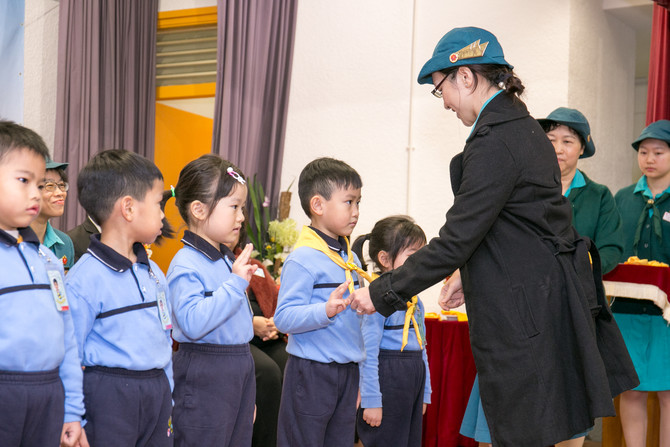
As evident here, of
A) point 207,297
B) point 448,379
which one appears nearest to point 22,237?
point 207,297

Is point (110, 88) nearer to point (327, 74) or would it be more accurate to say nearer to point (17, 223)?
point (327, 74)

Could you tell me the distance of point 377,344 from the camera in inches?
110

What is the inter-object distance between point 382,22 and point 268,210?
1689mm

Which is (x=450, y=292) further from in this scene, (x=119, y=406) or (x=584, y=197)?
(x=584, y=197)

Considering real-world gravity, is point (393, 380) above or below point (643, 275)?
below

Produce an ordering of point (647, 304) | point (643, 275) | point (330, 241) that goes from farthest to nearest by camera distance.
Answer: point (647, 304)
point (643, 275)
point (330, 241)

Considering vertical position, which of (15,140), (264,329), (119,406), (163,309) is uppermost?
(15,140)

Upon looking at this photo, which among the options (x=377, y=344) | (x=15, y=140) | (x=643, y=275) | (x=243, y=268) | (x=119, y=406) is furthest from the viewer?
(x=643, y=275)

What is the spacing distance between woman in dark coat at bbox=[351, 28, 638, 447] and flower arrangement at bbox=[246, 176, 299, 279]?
9.39 feet

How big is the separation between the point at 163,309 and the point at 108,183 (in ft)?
1.37

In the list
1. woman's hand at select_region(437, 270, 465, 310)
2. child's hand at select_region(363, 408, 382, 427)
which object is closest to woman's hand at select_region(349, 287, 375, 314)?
woman's hand at select_region(437, 270, 465, 310)

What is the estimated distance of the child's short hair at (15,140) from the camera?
177cm

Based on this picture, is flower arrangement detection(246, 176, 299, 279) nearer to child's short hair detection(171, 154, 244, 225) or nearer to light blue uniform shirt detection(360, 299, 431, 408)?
light blue uniform shirt detection(360, 299, 431, 408)

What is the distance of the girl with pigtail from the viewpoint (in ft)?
8.91
